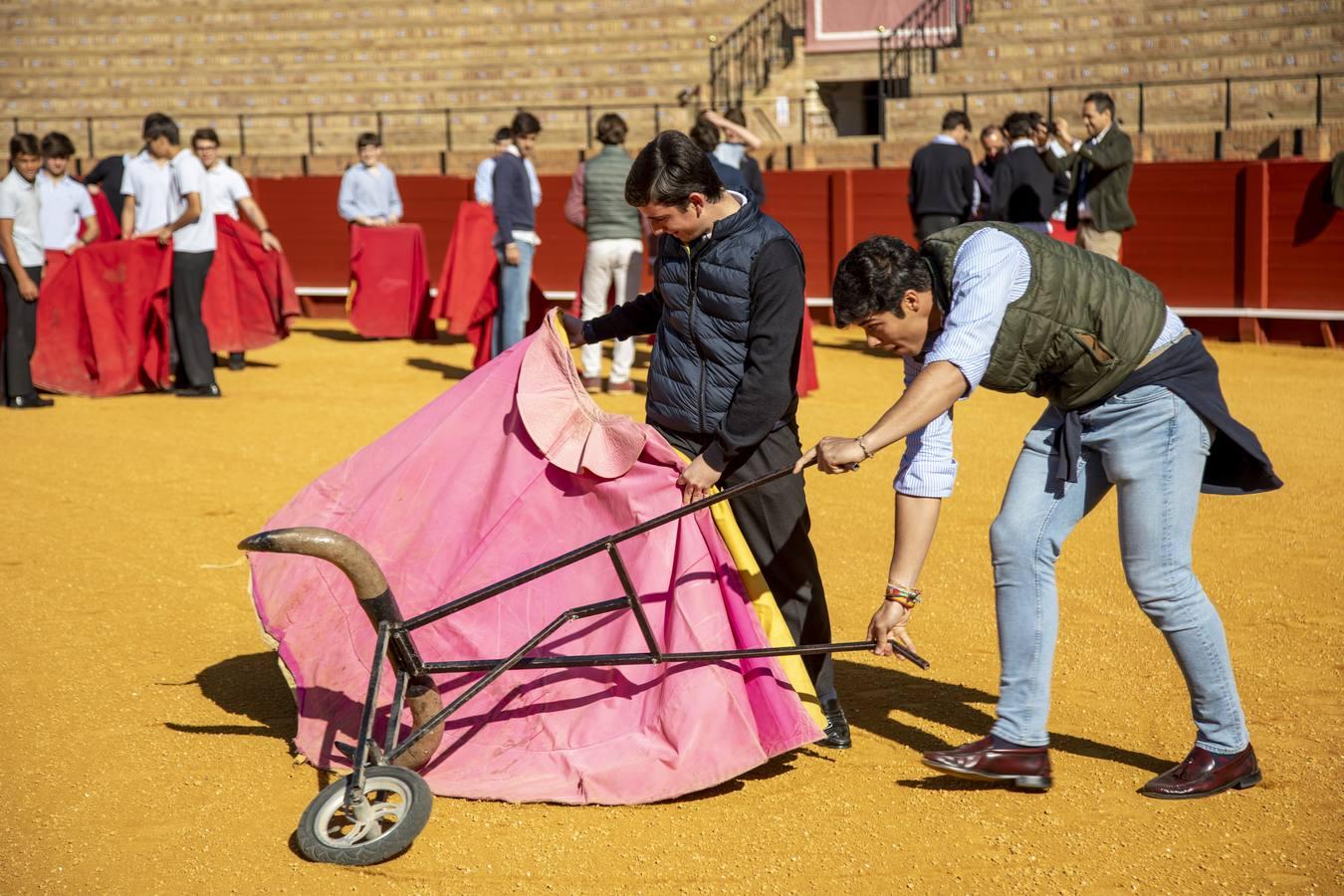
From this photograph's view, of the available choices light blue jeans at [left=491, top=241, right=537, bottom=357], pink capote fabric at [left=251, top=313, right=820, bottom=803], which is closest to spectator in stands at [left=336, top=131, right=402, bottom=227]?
light blue jeans at [left=491, top=241, right=537, bottom=357]

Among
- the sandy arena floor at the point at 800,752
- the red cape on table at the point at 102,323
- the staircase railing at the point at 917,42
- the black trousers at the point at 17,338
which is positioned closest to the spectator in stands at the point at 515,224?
the red cape on table at the point at 102,323

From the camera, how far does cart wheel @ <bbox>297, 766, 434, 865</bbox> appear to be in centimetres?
282

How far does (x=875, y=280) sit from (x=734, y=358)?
21.0 inches

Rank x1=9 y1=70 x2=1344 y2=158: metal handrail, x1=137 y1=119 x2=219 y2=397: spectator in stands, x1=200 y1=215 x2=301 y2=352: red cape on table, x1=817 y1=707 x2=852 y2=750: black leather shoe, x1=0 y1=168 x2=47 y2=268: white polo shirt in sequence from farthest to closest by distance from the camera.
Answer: x1=9 y1=70 x2=1344 y2=158: metal handrail → x1=200 y1=215 x2=301 y2=352: red cape on table → x1=137 y1=119 x2=219 y2=397: spectator in stands → x1=0 y1=168 x2=47 y2=268: white polo shirt → x1=817 y1=707 x2=852 y2=750: black leather shoe

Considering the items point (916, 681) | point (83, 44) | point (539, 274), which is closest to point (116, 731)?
point (916, 681)

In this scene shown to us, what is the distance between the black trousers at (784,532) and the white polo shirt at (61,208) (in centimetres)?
627

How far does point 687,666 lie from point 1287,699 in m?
1.59

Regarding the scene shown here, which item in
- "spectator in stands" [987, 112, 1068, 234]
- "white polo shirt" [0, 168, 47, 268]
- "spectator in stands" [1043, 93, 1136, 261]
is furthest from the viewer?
"spectator in stands" [987, 112, 1068, 234]

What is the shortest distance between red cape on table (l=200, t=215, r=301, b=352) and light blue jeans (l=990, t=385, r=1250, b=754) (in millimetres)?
7212

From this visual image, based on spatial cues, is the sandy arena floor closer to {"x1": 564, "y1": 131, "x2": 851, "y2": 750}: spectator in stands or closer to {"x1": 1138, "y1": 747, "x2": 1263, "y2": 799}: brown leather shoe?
{"x1": 1138, "y1": 747, "x2": 1263, "y2": 799}: brown leather shoe

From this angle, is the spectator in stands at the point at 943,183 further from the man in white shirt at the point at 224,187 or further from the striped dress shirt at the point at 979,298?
the striped dress shirt at the point at 979,298

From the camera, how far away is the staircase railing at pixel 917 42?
17.9 m

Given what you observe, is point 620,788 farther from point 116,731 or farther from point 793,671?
point 116,731

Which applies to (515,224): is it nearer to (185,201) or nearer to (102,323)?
(185,201)
